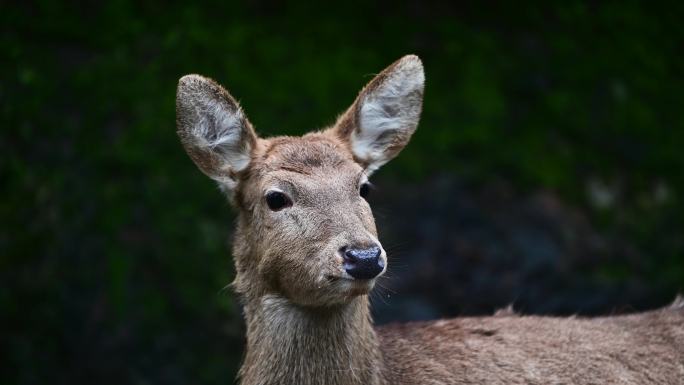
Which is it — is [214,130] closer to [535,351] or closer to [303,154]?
[303,154]

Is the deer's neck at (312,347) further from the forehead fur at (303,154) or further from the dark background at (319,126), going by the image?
the dark background at (319,126)

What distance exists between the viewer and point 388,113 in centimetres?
657

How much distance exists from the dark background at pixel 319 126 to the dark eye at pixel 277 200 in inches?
129

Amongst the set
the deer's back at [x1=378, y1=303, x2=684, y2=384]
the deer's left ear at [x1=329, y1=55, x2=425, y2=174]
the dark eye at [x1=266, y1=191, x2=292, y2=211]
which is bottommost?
the deer's back at [x1=378, y1=303, x2=684, y2=384]

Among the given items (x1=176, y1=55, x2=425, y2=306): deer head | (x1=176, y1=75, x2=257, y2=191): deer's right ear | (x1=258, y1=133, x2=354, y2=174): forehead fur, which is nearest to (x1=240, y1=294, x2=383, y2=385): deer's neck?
(x1=176, y1=55, x2=425, y2=306): deer head

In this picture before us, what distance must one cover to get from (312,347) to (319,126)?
15.4ft

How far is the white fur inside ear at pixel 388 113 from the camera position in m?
6.46

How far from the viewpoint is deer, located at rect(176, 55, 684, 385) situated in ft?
18.7

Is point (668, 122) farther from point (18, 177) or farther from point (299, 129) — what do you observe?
point (18, 177)

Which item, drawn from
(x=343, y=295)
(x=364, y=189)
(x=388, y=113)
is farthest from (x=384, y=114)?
(x=343, y=295)

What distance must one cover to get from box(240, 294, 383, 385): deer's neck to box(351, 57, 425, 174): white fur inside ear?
108 centimetres

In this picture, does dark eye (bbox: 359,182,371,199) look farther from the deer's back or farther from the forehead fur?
the deer's back

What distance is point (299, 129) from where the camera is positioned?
33.8ft

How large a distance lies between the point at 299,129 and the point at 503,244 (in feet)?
7.86
